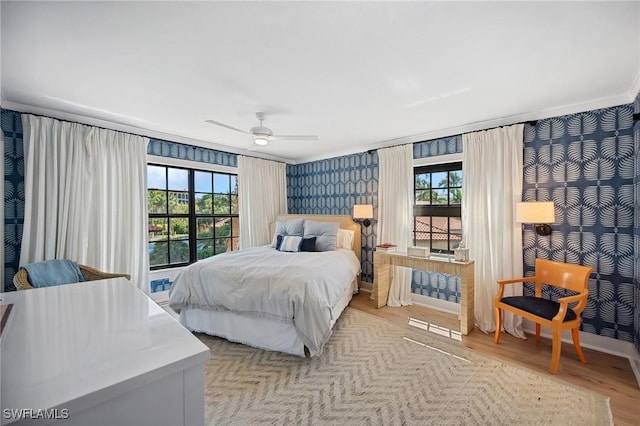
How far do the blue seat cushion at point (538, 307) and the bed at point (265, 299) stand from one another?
5.78 ft

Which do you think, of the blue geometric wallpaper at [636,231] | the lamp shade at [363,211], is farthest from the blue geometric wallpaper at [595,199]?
the lamp shade at [363,211]

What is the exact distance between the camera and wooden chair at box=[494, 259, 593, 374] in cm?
236

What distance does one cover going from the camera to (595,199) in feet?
9.17

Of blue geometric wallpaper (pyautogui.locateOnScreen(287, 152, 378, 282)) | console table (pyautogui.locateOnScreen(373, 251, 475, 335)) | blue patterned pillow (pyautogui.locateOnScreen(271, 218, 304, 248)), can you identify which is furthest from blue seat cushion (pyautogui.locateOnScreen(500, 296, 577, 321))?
blue patterned pillow (pyautogui.locateOnScreen(271, 218, 304, 248))

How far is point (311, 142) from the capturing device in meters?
4.41

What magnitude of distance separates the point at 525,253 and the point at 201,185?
4745 millimetres

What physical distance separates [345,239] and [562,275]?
267 centimetres

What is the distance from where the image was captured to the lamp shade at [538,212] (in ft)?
9.08

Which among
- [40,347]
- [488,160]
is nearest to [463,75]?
[488,160]

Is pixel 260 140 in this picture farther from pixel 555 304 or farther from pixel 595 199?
pixel 595 199

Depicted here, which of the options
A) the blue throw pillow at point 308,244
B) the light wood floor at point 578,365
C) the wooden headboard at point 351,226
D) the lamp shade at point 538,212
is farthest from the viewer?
the wooden headboard at point 351,226

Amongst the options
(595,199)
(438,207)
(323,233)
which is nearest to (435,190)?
(438,207)

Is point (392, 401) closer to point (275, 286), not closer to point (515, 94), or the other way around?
point (275, 286)

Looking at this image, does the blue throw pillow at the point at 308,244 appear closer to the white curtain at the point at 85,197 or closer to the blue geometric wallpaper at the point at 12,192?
the white curtain at the point at 85,197
